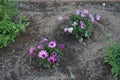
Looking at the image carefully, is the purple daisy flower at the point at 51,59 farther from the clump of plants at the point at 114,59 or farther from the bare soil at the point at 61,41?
the clump of plants at the point at 114,59

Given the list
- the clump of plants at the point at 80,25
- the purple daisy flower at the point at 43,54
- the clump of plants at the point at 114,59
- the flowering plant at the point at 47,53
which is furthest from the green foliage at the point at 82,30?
the purple daisy flower at the point at 43,54

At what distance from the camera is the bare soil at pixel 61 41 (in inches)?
127

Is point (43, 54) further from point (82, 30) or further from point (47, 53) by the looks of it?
point (82, 30)

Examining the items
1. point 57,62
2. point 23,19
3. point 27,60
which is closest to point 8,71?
point 27,60

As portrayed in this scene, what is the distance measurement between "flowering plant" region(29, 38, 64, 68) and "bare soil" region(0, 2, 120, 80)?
3.4 inches

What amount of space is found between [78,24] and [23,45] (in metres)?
0.67

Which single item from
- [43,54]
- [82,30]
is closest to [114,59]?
[82,30]

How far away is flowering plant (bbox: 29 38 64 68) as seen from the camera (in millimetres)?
3174

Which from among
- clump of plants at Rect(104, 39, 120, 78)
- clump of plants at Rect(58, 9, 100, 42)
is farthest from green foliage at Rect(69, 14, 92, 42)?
clump of plants at Rect(104, 39, 120, 78)

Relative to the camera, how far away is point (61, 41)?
143 inches

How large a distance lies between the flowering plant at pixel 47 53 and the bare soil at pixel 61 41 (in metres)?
0.09

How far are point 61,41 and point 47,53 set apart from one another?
1.55 ft

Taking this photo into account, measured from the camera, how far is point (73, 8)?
→ 428cm

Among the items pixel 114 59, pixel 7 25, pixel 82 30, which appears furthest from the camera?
pixel 82 30
